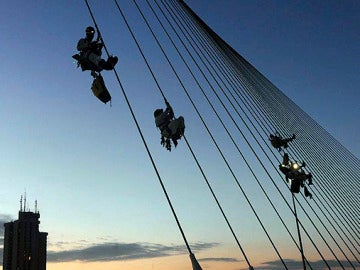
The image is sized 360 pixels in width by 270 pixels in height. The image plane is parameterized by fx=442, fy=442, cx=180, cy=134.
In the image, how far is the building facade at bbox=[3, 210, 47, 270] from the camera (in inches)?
7222

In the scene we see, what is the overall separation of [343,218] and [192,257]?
16021mm

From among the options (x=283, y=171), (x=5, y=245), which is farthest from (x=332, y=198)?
(x=5, y=245)

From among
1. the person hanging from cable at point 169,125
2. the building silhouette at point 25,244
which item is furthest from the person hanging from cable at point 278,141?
the building silhouette at point 25,244

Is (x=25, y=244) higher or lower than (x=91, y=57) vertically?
higher

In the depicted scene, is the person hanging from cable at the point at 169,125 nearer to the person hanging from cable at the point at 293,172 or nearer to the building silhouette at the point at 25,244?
the person hanging from cable at the point at 293,172

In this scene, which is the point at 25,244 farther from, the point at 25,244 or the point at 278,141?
the point at 278,141

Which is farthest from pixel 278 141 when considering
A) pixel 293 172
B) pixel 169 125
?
pixel 169 125

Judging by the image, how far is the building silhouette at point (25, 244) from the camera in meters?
184

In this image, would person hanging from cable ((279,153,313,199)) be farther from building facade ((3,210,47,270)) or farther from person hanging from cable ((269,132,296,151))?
building facade ((3,210,47,270))

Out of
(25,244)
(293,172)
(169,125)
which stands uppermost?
(25,244)

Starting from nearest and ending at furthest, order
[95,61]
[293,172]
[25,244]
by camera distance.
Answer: [95,61], [293,172], [25,244]

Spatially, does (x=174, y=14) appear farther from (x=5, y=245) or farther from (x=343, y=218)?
(x=5, y=245)

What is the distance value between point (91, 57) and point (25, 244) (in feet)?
626

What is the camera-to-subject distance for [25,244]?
183125mm
